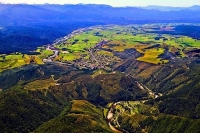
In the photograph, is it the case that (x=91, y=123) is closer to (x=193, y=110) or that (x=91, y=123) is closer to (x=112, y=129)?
(x=112, y=129)

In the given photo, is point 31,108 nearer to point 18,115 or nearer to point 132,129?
point 18,115

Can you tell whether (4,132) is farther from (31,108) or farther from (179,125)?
(179,125)

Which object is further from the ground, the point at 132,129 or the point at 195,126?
the point at 195,126

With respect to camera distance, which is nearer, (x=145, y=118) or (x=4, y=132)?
(x=4, y=132)

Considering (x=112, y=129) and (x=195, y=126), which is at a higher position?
(x=195, y=126)

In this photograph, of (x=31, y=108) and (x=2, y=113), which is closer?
(x=2, y=113)

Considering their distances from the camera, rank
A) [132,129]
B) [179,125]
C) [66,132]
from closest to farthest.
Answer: [66,132], [179,125], [132,129]

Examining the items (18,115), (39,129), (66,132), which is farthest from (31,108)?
(66,132)

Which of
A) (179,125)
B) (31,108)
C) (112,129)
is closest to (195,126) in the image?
(179,125)

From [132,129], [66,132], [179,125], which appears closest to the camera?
[66,132]
